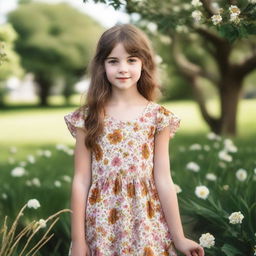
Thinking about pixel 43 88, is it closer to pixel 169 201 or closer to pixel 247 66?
pixel 247 66

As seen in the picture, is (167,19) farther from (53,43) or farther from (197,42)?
(53,43)

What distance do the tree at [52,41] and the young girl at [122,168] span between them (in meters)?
30.8

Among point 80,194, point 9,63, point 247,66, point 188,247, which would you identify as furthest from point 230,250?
point 9,63

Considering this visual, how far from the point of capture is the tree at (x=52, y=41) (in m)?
33.8

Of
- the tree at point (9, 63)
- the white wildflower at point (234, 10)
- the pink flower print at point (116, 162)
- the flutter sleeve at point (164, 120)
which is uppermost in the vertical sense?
the white wildflower at point (234, 10)

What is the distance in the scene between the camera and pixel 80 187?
7.32ft

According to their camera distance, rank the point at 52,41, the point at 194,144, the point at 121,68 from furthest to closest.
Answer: the point at 52,41, the point at 194,144, the point at 121,68

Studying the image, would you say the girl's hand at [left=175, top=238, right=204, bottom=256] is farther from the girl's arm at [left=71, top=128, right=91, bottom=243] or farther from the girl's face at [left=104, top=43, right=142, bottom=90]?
the girl's face at [left=104, top=43, right=142, bottom=90]

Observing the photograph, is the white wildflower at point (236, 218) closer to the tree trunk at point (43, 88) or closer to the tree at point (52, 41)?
the tree at point (52, 41)

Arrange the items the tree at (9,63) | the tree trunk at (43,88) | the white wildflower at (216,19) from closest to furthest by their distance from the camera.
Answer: the white wildflower at (216,19) → the tree at (9,63) → the tree trunk at (43,88)

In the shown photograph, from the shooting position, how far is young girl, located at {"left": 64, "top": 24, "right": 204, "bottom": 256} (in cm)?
221

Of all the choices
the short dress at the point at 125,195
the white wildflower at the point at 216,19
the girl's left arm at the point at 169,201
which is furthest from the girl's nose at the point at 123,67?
the white wildflower at the point at 216,19

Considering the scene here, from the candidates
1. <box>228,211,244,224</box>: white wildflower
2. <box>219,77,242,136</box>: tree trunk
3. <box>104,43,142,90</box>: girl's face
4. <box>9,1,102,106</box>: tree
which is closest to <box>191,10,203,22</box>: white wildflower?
<box>104,43,142,90</box>: girl's face

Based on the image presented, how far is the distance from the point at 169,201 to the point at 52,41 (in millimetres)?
32993
